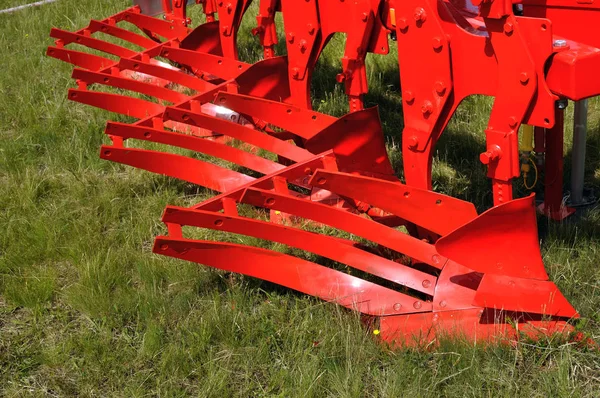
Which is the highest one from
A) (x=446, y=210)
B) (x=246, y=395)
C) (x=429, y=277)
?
(x=446, y=210)

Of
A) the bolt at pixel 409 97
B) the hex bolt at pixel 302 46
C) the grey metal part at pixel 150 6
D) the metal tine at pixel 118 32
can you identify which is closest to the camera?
the bolt at pixel 409 97

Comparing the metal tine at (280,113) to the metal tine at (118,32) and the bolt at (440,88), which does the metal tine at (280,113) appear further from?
the metal tine at (118,32)

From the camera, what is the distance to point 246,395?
8.48ft

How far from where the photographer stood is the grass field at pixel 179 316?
2.52m

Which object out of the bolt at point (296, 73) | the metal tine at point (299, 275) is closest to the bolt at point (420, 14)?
the metal tine at point (299, 275)

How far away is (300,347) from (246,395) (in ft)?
0.86

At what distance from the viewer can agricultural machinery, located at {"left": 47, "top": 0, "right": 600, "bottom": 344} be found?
2480 millimetres

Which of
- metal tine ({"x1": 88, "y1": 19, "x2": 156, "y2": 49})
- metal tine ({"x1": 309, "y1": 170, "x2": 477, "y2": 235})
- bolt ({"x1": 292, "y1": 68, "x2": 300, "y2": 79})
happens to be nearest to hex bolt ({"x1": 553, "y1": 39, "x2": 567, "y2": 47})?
metal tine ({"x1": 309, "y1": 170, "x2": 477, "y2": 235})

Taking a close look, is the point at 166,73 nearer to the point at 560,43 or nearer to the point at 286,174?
the point at 286,174

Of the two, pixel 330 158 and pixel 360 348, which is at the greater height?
pixel 330 158

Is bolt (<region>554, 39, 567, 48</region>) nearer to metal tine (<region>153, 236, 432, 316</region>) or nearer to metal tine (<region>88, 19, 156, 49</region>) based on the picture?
metal tine (<region>153, 236, 432, 316</region>)

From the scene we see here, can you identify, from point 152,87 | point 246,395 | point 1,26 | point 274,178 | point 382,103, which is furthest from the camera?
point 1,26

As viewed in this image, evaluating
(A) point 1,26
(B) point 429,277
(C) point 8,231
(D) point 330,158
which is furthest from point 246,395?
(A) point 1,26

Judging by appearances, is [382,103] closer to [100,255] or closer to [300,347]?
[100,255]
